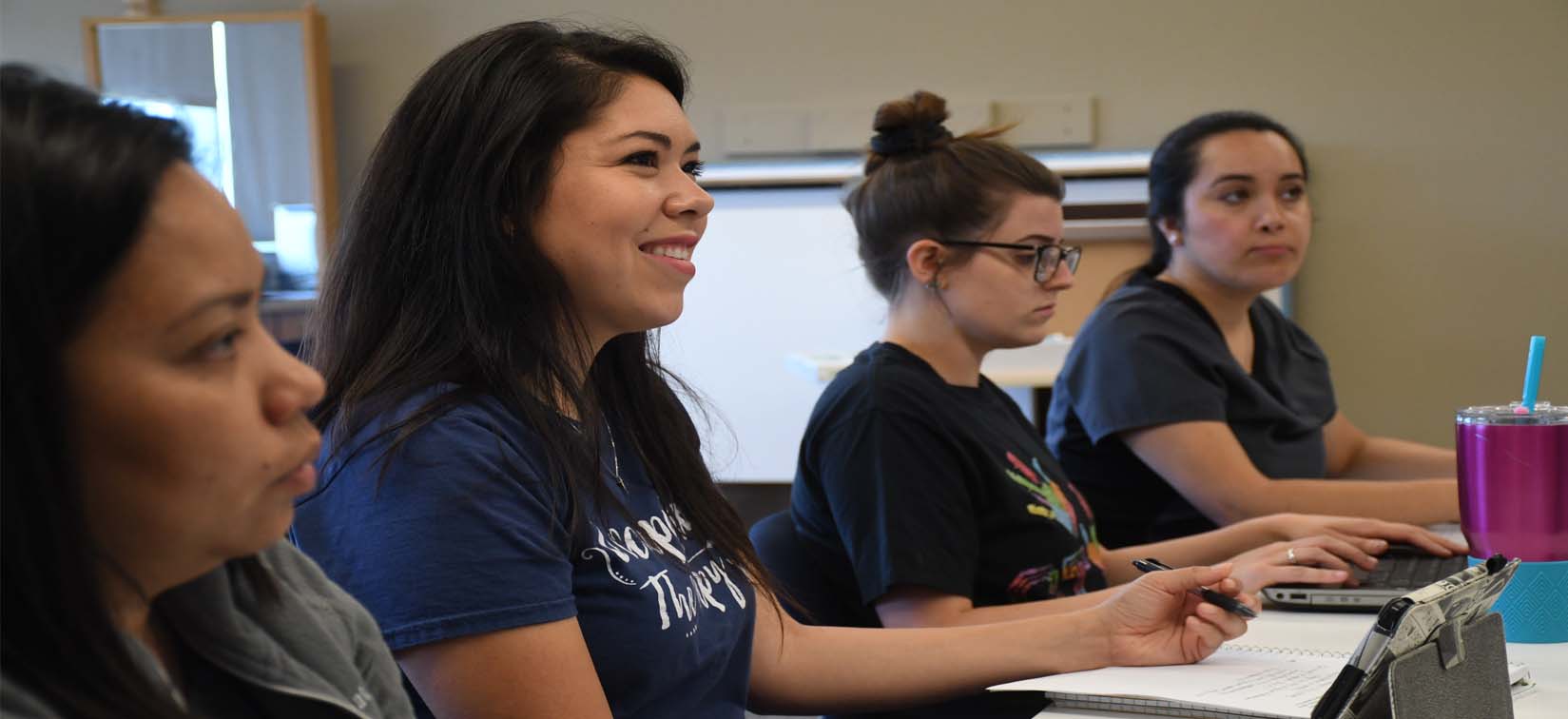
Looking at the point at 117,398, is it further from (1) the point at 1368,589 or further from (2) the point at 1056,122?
(2) the point at 1056,122

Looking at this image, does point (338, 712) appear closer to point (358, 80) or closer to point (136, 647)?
point (136, 647)

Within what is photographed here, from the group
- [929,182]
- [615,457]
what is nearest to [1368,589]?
[929,182]

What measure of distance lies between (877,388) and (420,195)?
1.91ft

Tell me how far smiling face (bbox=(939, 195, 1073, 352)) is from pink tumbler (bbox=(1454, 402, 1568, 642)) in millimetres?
524

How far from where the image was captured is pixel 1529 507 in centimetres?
128

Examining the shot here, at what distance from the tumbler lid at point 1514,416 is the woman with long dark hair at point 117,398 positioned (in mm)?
1090

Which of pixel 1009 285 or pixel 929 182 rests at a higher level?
pixel 929 182

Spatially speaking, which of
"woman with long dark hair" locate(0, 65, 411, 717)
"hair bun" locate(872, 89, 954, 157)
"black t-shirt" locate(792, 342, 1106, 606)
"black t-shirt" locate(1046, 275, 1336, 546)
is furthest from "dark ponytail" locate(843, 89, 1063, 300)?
"woman with long dark hair" locate(0, 65, 411, 717)

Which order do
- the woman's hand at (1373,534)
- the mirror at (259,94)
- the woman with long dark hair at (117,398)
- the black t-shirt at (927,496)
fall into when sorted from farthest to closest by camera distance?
the mirror at (259,94), the woman's hand at (1373,534), the black t-shirt at (927,496), the woman with long dark hair at (117,398)

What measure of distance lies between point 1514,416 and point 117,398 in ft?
3.92

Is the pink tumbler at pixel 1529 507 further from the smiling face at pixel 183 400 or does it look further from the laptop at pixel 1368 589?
the smiling face at pixel 183 400

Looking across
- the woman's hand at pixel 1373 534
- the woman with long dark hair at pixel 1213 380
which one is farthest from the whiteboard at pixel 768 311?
the woman's hand at pixel 1373 534

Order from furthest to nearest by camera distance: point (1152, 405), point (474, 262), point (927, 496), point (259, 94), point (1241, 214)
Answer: point (259, 94) → point (1241, 214) → point (1152, 405) → point (927, 496) → point (474, 262)

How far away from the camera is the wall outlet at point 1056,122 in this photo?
4.02 m
